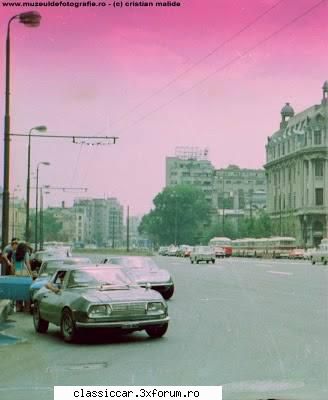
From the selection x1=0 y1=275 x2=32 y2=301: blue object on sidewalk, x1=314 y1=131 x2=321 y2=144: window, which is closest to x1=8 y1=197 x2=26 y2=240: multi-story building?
x1=314 y1=131 x2=321 y2=144: window

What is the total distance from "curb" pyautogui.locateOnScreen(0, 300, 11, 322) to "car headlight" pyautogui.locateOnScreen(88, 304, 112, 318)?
4.66 meters

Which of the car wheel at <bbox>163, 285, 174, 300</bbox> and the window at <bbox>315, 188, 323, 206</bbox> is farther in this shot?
the window at <bbox>315, 188, 323, 206</bbox>

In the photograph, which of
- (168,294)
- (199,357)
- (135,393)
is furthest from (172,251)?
(135,393)

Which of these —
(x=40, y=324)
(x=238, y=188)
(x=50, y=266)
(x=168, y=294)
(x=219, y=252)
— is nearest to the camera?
(x=40, y=324)

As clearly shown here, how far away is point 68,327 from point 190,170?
125m

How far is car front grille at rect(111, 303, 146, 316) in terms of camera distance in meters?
12.1

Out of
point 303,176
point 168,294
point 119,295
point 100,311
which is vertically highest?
point 303,176

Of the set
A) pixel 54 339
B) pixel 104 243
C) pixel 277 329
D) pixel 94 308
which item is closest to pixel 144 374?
pixel 94 308

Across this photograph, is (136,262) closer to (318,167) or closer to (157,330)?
(157,330)

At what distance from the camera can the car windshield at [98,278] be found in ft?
43.1

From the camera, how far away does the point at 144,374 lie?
9102 millimetres

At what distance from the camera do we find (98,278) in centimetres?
1327

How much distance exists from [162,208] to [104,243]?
63935 mm

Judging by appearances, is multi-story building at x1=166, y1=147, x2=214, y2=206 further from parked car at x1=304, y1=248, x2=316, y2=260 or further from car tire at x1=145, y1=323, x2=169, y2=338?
car tire at x1=145, y1=323, x2=169, y2=338
